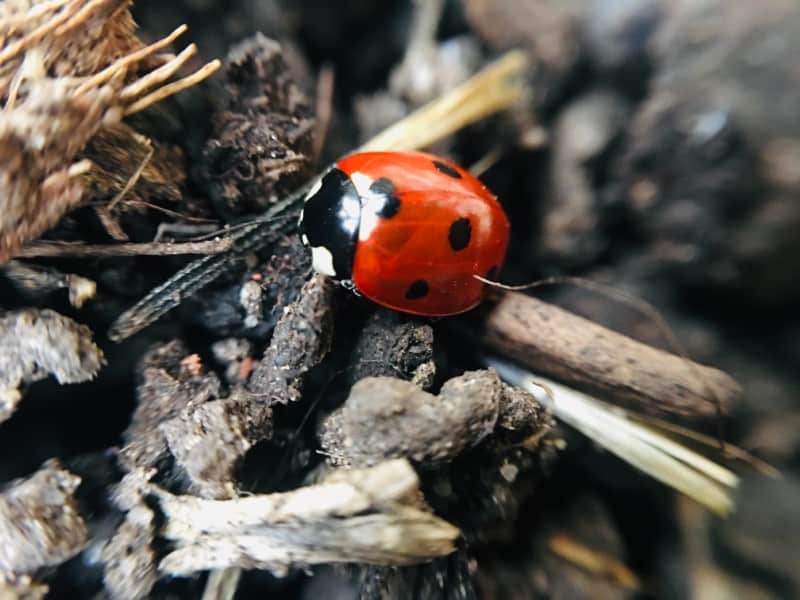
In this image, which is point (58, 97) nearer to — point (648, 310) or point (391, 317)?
point (391, 317)

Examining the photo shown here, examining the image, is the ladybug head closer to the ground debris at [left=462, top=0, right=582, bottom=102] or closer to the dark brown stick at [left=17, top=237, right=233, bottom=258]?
the dark brown stick at [left=17, top=237, right=233, bottom=258]

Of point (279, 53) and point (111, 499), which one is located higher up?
point (279, 53)

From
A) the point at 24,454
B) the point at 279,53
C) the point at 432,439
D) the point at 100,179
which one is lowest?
the point at 24,454

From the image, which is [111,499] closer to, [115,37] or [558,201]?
[115,37]

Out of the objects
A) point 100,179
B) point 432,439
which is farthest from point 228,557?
point 100,179

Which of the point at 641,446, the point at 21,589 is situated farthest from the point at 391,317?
the point at 21,589

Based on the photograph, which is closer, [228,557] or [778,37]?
[228,557]
